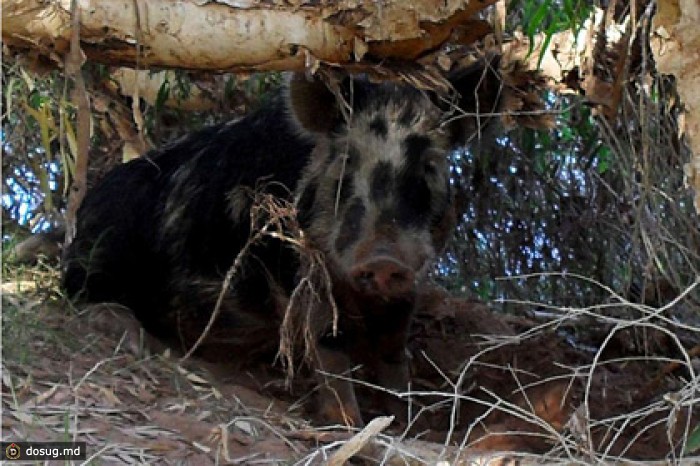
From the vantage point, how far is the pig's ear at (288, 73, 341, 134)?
4770 millimetres

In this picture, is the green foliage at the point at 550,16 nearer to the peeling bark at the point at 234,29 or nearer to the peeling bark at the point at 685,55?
the peeling bark at the point at 234,29

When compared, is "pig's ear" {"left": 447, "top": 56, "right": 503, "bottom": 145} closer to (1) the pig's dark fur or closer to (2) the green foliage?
(1) the pig's dark fur

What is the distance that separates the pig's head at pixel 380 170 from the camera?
4594 millimetres

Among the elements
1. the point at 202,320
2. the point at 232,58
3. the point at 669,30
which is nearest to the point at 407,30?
the point at 232,58

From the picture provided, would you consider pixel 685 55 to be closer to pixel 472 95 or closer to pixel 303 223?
pixel 472 95

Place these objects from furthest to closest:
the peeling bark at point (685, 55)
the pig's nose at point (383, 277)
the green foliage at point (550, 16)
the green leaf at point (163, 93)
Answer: the green leaf at point (163, 93)
the pig's nose at point (383, 277)
the green foliage at point (550, 16)
the peeling bark at point (685, 55)

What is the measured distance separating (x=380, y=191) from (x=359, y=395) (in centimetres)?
109

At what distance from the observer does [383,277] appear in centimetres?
448

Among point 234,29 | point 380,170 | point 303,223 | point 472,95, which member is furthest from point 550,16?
point 234,29

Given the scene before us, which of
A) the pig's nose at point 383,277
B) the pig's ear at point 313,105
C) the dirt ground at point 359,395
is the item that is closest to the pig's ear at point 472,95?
the pig's ear at point 313,105

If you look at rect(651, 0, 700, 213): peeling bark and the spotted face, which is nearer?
rect(651, 0, 700, 213): peeling bark

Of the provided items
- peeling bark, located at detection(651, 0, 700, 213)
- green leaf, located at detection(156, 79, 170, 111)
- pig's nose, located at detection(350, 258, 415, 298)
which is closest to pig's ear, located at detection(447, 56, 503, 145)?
pig's nose, located at detection(350, 258, 415, 298)

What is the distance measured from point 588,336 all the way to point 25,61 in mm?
3316

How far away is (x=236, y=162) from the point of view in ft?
17.4
